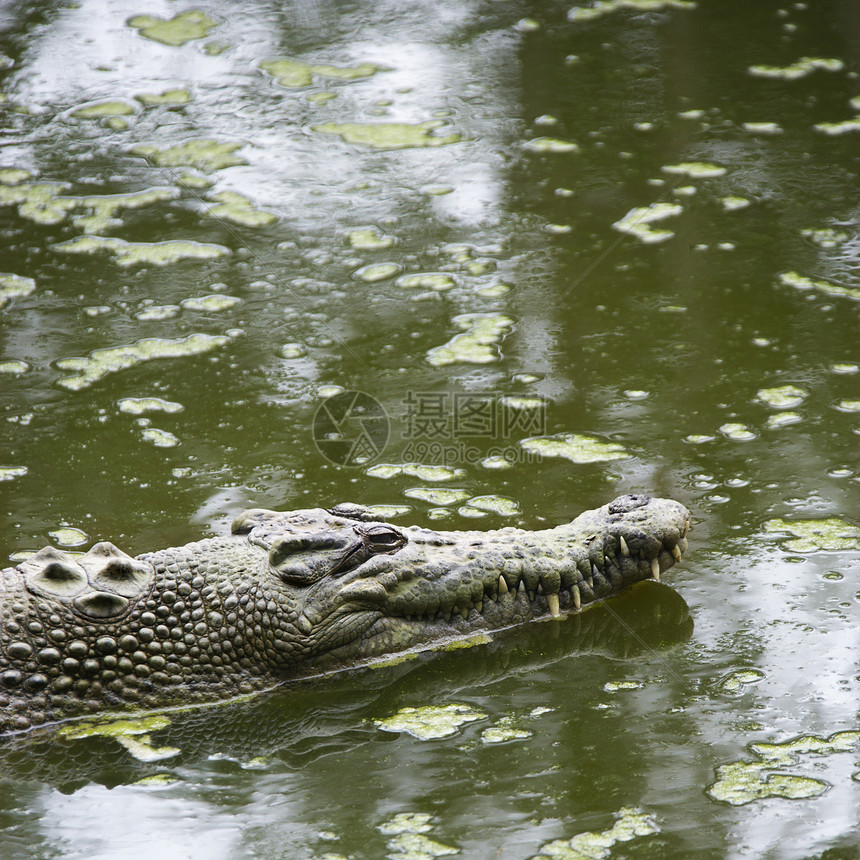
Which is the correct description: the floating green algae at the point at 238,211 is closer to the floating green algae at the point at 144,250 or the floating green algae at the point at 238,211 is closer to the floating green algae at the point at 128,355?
the floating green algae at the point at 144,250

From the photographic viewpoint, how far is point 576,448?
16.0 feet

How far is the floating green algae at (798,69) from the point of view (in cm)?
880

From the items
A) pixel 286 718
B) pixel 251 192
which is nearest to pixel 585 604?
pixel 286 718

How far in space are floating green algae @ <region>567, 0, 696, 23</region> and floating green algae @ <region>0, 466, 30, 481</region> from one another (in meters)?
7.55

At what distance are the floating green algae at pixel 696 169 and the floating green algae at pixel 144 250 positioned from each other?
131 inches

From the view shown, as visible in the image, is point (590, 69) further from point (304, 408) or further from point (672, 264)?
point (304, 408)

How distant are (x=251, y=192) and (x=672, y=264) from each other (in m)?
3.27

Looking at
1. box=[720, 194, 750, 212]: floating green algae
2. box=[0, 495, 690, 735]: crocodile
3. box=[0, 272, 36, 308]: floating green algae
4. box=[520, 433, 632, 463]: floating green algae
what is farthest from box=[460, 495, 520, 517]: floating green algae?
box=[0, 272, 36, 308]: floating green algae

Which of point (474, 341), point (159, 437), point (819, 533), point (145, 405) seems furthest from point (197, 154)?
point (819, 533)

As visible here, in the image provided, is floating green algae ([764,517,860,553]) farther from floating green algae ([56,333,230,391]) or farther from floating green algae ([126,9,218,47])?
floating green algae ([126,9,218,47])

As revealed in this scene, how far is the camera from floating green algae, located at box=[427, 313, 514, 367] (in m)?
5.68

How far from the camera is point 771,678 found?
3379 millimetres

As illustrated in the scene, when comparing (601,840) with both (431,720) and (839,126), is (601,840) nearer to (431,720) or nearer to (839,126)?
(431,720)

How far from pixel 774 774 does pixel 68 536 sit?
10.1 feet
